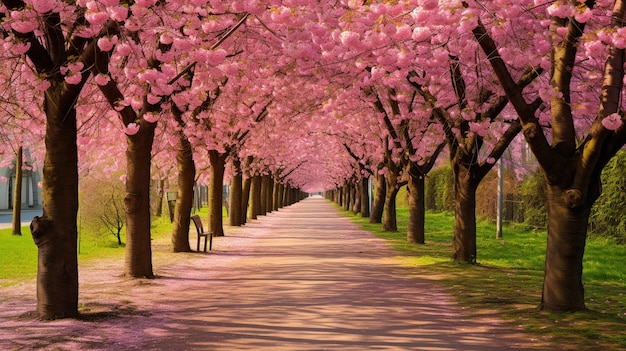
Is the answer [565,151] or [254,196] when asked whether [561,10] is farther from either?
[254,196]

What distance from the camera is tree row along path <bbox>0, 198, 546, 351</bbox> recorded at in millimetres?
7980

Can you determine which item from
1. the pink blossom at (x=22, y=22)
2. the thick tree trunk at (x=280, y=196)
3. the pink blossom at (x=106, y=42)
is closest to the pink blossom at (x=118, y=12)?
the pink blossom at (x=106, y=42)

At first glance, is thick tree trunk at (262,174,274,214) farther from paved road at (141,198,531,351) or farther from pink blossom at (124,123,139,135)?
pink blossom at (124,123,139,135)

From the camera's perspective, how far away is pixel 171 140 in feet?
67.9

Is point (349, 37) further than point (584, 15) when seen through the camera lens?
Yes

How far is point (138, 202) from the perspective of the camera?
14.1 metres

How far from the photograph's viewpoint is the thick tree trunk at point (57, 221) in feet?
31.2

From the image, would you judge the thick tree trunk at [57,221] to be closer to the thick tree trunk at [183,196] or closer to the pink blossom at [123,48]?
the pink blossom at [123,48]

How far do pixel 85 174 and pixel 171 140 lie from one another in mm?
6788

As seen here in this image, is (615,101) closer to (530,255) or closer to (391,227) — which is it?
(530,255)

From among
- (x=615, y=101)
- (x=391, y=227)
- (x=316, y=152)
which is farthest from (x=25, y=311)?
(x=316, y=152)

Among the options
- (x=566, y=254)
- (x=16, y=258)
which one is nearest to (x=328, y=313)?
(x=566, y=254)

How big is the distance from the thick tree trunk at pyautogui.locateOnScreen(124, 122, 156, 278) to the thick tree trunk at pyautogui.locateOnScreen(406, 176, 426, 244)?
12.1 m

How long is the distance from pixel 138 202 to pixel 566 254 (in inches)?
338
